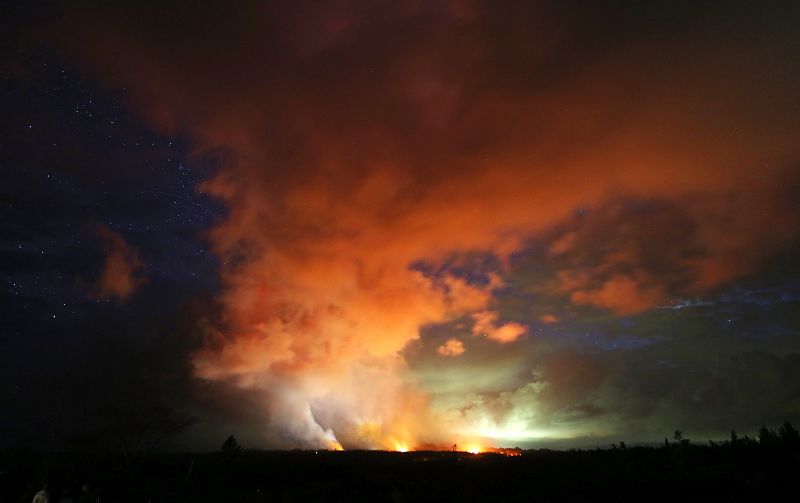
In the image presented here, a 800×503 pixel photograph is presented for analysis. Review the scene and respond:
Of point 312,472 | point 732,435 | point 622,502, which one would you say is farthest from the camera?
point 732,435

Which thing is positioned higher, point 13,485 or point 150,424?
point 150,424

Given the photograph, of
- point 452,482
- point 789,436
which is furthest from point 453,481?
point 789,436

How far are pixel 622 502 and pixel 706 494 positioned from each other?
275 inches

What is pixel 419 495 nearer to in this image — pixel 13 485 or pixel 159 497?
pixel 159 497

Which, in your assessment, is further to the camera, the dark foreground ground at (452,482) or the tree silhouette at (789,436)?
the tree silhouette at (789,436)

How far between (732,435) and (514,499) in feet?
203

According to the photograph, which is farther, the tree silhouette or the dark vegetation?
the tree silhouette

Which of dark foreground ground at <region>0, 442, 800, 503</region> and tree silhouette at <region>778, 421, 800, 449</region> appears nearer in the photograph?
dark foreground ground at <region>0, 442, 800, 503</region>

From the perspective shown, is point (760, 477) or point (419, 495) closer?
point (760, 477)

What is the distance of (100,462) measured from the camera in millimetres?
77188

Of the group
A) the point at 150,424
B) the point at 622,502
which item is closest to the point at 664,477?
the point at 622,502

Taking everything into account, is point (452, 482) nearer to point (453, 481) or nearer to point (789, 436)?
point (453, 481)

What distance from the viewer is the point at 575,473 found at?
6272cm

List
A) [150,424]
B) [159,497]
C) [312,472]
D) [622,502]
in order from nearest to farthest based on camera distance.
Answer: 1. [622,502]
2. [159,497]
3. [150,424]
4. [312,472]
